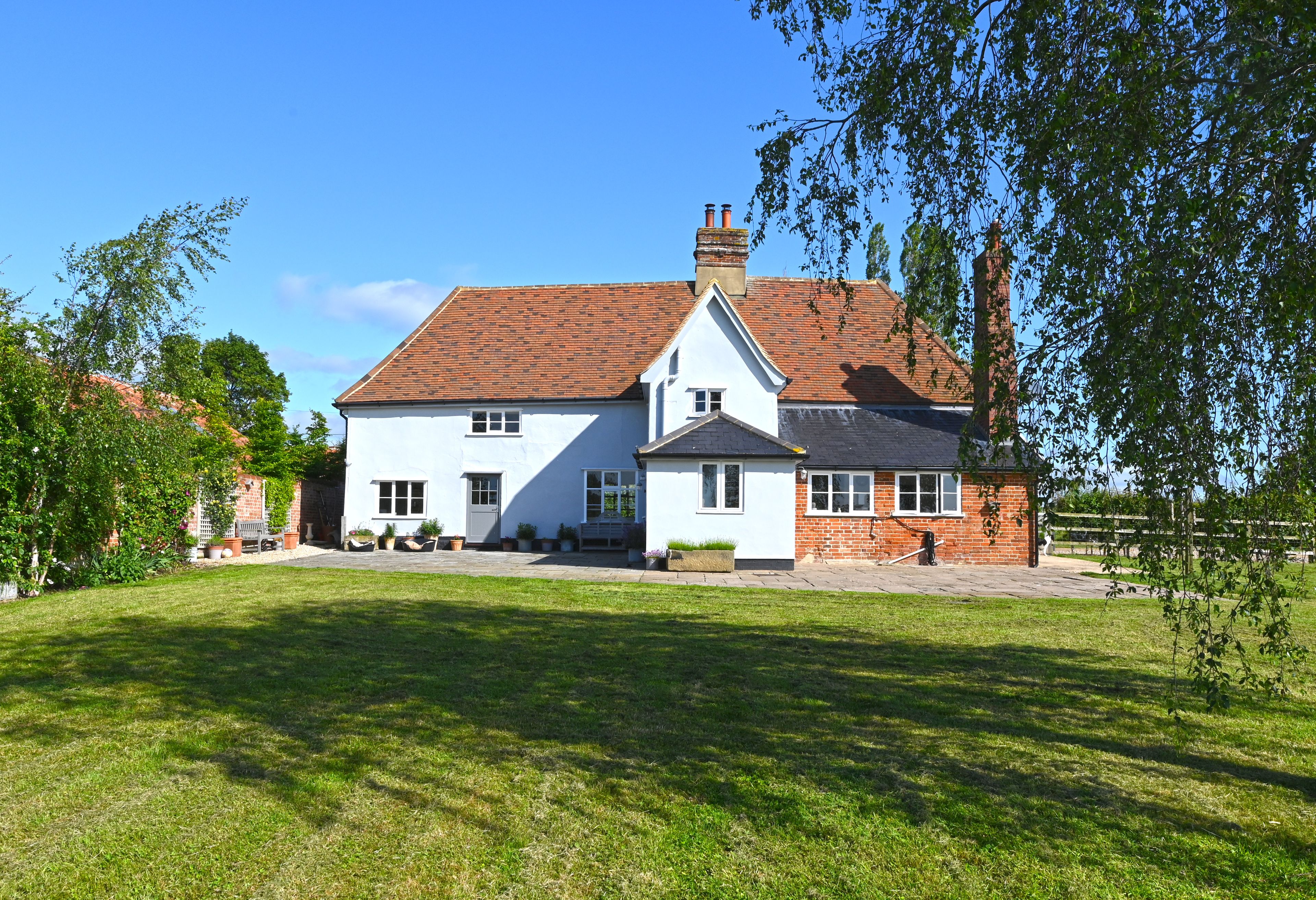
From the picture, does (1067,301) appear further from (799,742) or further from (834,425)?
(834,425)

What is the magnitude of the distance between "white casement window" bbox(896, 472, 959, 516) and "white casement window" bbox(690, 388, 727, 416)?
5.33 meters

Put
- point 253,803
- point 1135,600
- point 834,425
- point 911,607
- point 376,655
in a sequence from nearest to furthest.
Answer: point 253,803 < point 376,655 < point 911,607 < point 1135,600 < point 834,425

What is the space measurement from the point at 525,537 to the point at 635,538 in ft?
12.1

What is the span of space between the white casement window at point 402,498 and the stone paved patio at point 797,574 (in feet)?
8.21

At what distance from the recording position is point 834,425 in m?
25.3

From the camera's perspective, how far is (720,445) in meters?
21.8

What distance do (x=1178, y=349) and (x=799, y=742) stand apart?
11.7 feet

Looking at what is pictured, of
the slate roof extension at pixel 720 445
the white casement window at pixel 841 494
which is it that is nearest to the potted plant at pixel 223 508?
the slate roof extension at pixel 720 445

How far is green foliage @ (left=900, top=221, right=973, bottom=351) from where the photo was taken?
6684 mm

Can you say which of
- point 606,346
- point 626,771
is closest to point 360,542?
point 606,346

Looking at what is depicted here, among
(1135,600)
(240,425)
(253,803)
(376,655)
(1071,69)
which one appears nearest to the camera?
(253,803)

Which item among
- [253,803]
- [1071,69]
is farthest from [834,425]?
[253,803]


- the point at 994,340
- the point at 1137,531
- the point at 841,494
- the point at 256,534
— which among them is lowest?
the point at 256,534

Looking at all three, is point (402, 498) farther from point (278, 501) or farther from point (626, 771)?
point (626, 771)
